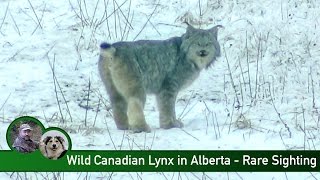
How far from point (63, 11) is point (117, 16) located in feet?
→ 1.94

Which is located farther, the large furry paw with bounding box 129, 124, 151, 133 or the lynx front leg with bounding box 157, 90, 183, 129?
the lynx front leg with bounding box 157, 90, 183, 129

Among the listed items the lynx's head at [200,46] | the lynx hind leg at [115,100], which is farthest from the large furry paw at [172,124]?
the lynx's head at [200,46]

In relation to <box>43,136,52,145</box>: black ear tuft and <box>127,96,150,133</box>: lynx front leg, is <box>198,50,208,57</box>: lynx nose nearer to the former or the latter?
<box>127,96,150,133</box>: lynx front leg

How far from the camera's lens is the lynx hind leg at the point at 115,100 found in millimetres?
5816

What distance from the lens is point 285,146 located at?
5.09m

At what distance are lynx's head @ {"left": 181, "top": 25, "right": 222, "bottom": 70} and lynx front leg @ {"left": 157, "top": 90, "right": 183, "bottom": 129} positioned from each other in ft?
1.12

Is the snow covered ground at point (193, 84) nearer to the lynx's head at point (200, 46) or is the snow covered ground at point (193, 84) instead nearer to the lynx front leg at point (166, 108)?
the lynx front leg at point (166, 108)

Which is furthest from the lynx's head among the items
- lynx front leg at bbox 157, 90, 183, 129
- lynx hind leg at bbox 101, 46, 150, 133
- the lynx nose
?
lynx hind leg at bbox 101, 46, 150, 133

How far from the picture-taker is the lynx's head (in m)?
6.18

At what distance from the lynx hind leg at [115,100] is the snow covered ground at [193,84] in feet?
0.27

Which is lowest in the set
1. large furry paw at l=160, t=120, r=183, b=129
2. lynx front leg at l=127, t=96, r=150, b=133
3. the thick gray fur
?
large furry paw at l=160, t=120, r=183, b=129

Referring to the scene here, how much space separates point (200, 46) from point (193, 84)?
66 centimetres

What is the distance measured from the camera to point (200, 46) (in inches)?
244

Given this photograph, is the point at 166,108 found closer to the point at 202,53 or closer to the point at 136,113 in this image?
the point at 136,113
